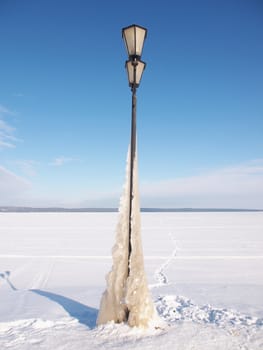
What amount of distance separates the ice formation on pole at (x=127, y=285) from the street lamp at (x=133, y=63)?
74 millimetres

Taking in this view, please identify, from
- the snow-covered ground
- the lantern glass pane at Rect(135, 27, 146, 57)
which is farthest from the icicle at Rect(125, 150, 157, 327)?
the lantern glass pane at Rect(135, 27, 146, 57)

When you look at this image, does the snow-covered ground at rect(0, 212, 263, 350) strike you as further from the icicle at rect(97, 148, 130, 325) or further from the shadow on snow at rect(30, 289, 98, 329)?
the icicle at rect(97, 148, 130, 325)

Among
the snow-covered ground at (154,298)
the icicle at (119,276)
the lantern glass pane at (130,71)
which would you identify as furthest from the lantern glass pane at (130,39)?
the snow-covered ground at (154,298)

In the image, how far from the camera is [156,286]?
661 cm

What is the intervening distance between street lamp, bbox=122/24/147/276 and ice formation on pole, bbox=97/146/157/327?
2.9 inches

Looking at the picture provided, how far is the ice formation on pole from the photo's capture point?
3516mm

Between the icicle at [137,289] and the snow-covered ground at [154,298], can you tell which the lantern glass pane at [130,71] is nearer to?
the icicle at [137,289]

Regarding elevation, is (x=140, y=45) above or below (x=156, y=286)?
above

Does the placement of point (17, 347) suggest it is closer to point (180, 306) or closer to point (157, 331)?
point (157, 331)

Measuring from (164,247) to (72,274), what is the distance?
6054 millimetres

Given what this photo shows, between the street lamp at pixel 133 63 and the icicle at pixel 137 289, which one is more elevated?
the street lamp at pixel 133 63

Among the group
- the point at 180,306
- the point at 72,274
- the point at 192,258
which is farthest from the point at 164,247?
the point at 180,306

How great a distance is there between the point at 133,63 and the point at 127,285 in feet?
9.35

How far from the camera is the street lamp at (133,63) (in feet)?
11.6
